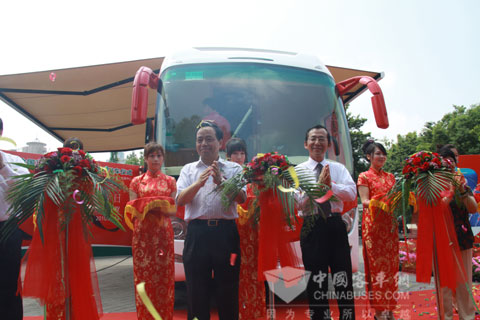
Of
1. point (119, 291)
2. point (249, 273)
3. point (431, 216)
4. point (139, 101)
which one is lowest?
point (119, 291)

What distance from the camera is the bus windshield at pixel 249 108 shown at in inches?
182

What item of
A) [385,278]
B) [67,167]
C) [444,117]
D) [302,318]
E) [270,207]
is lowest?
[302,318]

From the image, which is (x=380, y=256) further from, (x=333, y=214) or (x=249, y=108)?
(x=249, y=108)

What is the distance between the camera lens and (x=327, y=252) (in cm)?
303

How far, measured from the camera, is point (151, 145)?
4.14 metres

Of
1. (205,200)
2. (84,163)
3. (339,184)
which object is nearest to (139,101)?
(84,163)

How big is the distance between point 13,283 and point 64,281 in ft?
1.51

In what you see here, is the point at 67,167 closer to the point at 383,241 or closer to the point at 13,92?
the point at 383,241

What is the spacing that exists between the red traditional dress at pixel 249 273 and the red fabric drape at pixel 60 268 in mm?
1389

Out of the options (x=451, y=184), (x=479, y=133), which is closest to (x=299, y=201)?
(x=451, y=184)

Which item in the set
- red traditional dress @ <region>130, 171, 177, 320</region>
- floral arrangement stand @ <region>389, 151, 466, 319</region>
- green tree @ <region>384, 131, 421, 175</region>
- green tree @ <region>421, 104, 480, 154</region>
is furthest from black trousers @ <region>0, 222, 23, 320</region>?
green tree @ <region>384, 131, 421, 175</region>

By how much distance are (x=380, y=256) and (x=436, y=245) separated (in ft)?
2.62

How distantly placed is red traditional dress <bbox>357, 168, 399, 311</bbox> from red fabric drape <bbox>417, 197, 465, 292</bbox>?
0.60 meters

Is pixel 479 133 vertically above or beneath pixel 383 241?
above
